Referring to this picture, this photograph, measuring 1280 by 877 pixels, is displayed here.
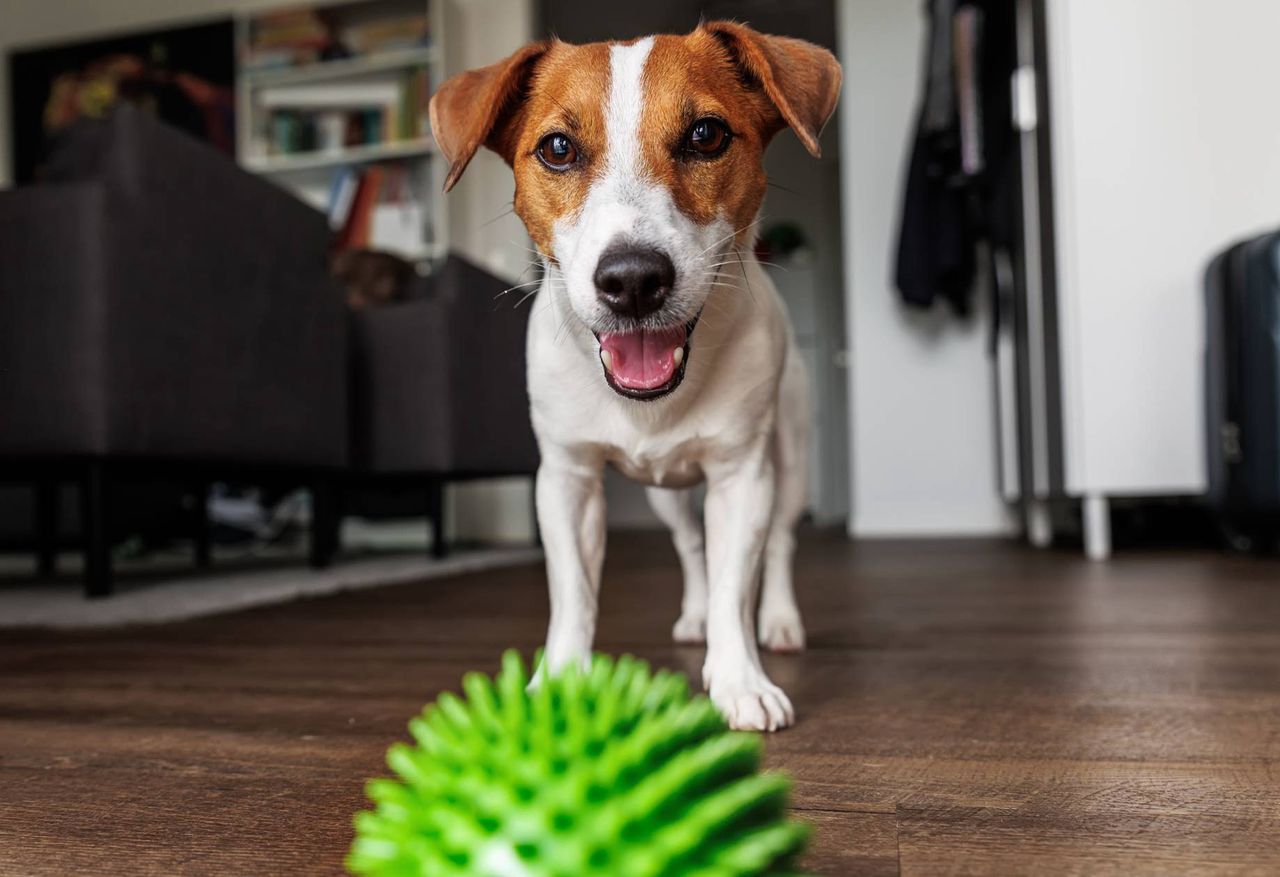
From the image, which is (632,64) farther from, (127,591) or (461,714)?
(127,591)

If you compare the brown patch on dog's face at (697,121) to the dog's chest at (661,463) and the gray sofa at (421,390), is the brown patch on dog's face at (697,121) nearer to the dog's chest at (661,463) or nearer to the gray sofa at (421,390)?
the dog's chest at (661,463)

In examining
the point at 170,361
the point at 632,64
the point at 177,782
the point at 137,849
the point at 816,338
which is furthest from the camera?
the point at 816,338

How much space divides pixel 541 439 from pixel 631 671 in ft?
2.18

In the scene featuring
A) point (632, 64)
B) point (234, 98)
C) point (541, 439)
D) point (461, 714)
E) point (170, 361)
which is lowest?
point (461, 714)

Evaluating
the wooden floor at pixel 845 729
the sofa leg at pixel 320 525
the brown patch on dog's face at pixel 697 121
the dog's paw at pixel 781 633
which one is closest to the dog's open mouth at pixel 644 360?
the brown patch on dog's face at pixel 697 121

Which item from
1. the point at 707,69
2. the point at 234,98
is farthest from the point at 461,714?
the point at 234,98

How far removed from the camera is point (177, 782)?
2.46ft

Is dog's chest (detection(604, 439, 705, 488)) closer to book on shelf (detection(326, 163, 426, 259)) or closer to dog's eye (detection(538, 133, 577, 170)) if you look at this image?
dog's eye (detection(538, 133, 577, 170))

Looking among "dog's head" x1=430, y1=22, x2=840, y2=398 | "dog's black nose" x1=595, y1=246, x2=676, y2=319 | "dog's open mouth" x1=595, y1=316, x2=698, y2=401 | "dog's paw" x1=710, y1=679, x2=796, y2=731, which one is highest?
"dog's head" x1=430, y1=22, x2=840, y2=398

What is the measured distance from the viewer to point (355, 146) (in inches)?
200

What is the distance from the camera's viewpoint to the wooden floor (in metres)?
0.59

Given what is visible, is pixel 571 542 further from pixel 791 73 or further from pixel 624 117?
pixel 791 73

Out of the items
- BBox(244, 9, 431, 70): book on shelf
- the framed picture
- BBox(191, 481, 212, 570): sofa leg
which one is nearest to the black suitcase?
BBox(191, 481, 212, 570): sofa leg

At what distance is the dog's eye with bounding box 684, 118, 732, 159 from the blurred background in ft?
0.53
